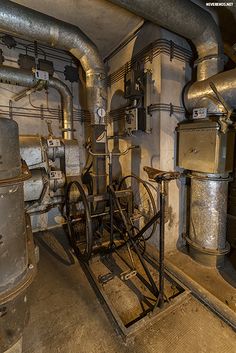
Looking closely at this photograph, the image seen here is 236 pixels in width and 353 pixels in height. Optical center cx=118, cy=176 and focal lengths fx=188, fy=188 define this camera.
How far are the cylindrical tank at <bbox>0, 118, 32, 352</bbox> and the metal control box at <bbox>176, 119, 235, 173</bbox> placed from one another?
5.61 feet

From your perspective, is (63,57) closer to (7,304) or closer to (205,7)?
(205,7)

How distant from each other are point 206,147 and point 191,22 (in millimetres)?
1212

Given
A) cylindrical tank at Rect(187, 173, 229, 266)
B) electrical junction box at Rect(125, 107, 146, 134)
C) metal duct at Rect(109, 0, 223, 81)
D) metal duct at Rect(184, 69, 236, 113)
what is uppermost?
metal duct at Rect(109, 0, 223, 81)

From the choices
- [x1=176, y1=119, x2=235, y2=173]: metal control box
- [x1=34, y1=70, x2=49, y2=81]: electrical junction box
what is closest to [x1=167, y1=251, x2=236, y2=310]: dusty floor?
[x1=176, y1=119, x2=235, y2=173]: metal control box

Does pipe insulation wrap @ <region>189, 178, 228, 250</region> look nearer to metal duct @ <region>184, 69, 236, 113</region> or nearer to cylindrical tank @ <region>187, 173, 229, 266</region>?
cylindrical tank @ <region>187, 173, 229, 266</region>

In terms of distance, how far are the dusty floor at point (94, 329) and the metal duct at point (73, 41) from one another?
121cm

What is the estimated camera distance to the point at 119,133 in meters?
2.98

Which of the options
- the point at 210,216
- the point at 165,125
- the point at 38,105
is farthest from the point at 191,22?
the point at 38,105

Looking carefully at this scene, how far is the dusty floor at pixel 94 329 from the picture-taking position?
51.2 inches

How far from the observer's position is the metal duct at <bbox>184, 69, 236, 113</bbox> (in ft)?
5.80

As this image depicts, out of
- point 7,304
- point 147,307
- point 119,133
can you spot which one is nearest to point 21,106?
point 119,133

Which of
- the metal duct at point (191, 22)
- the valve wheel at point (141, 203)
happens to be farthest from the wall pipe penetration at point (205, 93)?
the valve wheel at point (141, 203)

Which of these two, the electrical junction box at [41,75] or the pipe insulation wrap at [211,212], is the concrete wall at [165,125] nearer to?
the pipe insulation wrap at [211,212]

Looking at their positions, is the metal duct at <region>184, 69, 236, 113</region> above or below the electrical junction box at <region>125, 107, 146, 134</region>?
above
